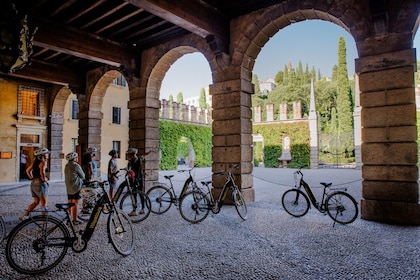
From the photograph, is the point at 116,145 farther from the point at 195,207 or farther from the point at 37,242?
the point at 37,242

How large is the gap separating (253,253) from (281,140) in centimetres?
2165

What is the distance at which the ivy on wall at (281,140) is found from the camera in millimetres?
23094

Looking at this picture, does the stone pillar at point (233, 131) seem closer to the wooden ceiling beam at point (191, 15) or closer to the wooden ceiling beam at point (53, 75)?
the wooden ceiling beam at point (191, 15)

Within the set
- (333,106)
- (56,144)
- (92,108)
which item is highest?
(333,106)

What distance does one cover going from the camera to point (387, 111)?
16.8ft

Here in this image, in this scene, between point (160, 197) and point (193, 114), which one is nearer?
point (160, 197)

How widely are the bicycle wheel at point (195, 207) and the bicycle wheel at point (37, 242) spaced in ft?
7.49

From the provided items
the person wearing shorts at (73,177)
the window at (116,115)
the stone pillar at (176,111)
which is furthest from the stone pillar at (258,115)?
the person wearing shorts at (73,177)

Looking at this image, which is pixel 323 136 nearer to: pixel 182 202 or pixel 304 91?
pixel 304 91

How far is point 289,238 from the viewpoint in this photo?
4289 millimetres

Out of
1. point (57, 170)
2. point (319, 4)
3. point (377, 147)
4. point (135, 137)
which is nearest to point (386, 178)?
point (377, 147)

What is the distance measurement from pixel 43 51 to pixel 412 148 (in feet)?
33.9

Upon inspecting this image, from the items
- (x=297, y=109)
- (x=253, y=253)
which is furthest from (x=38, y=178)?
(x=297, y=109)

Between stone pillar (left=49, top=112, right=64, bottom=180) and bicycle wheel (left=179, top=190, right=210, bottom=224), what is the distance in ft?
39.0
